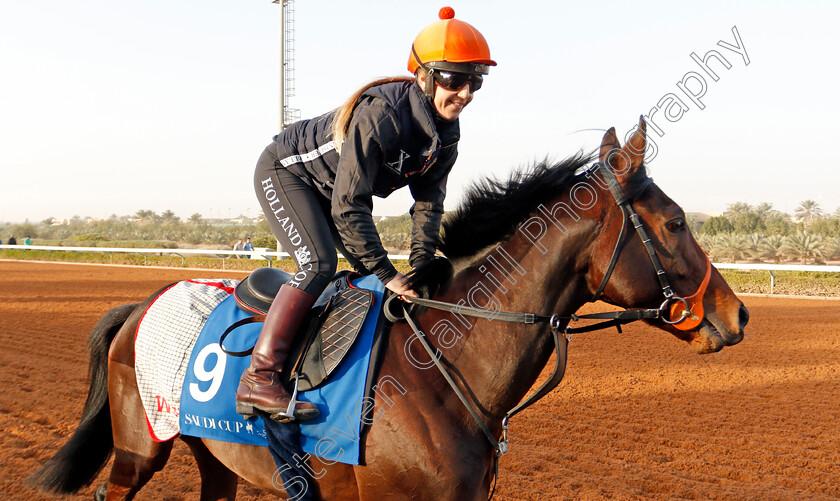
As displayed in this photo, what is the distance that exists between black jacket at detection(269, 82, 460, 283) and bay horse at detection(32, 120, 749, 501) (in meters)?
0.23

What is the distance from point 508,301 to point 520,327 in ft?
0.41

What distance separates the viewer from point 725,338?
2395 mm

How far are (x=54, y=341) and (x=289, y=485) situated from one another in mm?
8749

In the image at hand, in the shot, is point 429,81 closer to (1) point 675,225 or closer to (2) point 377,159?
(2) point 377,159

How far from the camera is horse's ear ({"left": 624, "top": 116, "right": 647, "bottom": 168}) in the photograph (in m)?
2.41

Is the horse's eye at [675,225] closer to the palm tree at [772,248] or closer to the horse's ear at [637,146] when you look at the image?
the horse's ear at [637,146]

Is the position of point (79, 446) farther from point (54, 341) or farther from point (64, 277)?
point (64, 277)

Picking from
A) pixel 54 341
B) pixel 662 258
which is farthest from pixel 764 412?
pixel 54 341

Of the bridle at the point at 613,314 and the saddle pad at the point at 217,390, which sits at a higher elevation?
the bridle at the point at 613,314

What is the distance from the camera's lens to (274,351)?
101 inches

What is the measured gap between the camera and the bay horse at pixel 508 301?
2354 mm

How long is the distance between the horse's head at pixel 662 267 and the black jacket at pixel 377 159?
2.52ft

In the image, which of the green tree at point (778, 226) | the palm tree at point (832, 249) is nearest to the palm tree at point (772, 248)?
the palm tree at point (832, 249)

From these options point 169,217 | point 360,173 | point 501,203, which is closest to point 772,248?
point 501,203
